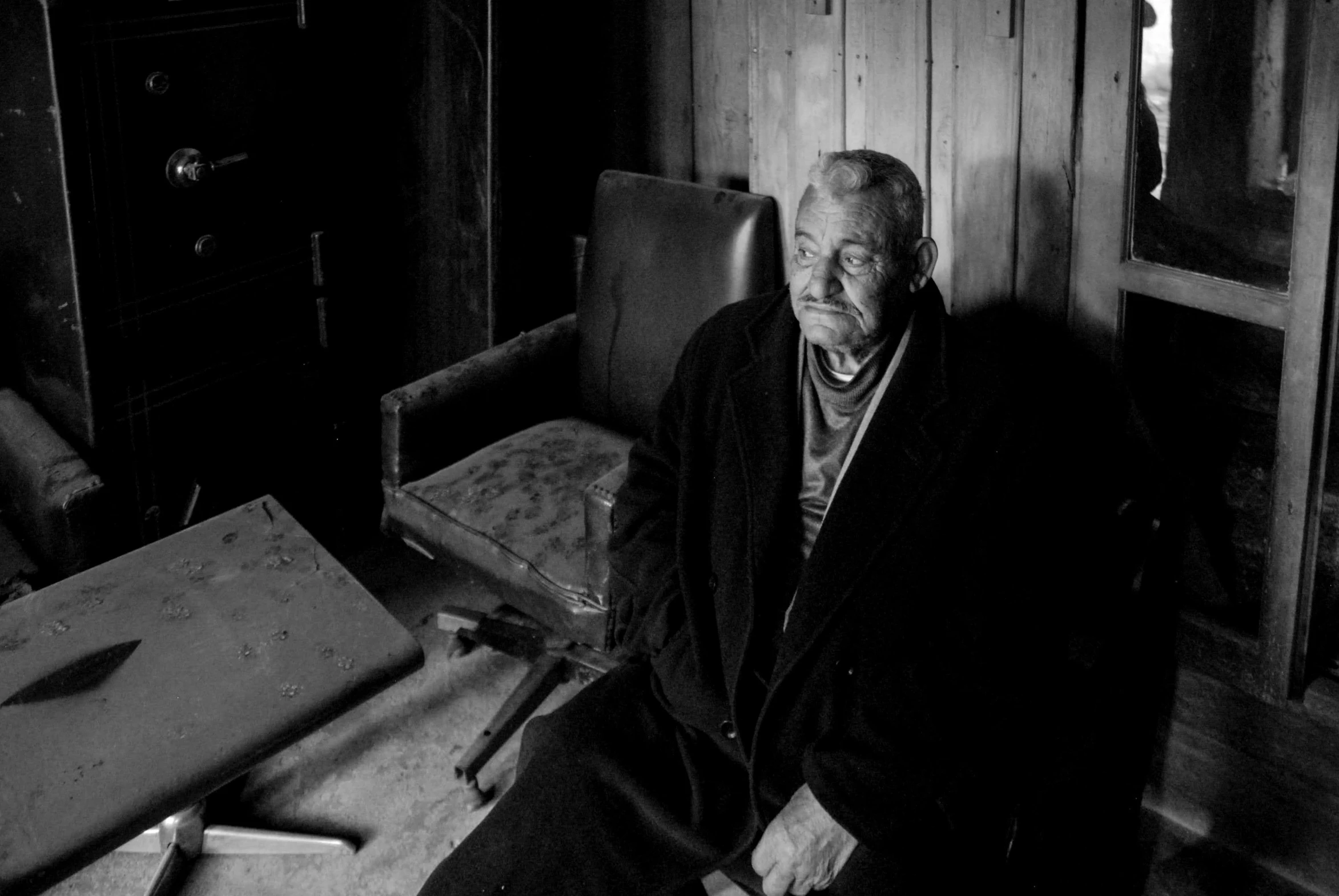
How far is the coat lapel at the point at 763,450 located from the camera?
1997 mm

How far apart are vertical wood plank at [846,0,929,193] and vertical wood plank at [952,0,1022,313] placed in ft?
0.28

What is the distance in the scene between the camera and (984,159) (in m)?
2.33

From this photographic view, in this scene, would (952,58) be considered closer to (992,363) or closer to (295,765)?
(992,363)

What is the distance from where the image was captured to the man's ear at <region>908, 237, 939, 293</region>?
205cm

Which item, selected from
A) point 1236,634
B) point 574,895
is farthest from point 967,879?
point 1236,634

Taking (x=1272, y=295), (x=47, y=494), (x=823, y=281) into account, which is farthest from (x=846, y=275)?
(x=47, y=494)

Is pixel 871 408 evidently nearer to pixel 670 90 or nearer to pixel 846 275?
pixel 846 275

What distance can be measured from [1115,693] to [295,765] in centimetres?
171

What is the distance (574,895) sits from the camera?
1854 millimetres

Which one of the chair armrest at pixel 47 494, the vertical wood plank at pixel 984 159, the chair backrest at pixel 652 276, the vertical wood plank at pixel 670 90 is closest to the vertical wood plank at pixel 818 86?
the chair backrest at pixel 652 276

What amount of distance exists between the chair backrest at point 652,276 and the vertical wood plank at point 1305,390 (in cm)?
112

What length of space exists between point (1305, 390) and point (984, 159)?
68cm

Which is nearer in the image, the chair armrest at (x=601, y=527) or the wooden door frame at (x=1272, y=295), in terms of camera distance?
the wooden door frame at (x=1272, y=295)

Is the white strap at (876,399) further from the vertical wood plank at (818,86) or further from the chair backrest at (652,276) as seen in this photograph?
the chair backrest at (652,276)
